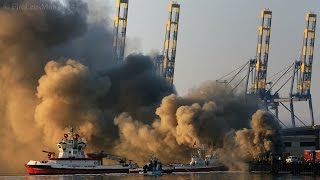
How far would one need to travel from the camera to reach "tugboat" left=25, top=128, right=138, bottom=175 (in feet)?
318

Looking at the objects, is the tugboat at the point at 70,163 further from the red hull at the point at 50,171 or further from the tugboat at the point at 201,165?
the tugboat at the point at 201,165

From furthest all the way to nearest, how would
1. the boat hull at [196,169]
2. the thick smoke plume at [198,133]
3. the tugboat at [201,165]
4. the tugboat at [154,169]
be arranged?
the thick smoke plume at [198,133] < the tugboat at [201,165] < the boat hull at [196,169] < the tugboat at [154,169]

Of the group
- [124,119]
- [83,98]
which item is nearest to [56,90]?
[83,98]

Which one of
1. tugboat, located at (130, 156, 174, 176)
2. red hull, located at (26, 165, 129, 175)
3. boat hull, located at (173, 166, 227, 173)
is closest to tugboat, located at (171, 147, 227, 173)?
boat hull, located at (173, 166, 227, 173)

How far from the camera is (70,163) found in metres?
97.7

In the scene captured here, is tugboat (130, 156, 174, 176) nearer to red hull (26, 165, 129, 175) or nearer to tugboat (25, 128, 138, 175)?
tugboat (25, 128, 138, 175)

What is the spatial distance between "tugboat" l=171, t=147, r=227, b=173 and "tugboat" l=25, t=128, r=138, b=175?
1021 cm

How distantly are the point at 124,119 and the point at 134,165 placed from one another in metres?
13.2

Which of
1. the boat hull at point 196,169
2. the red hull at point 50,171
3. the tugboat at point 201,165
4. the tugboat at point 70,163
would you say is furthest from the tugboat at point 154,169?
the red hull at point 50,171

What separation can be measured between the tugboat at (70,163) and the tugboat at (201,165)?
1021cm

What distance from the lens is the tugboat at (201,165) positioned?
10284cm

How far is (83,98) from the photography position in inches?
4449

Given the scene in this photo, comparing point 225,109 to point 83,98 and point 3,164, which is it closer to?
point 83,98

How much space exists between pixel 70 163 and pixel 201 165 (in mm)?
21177
